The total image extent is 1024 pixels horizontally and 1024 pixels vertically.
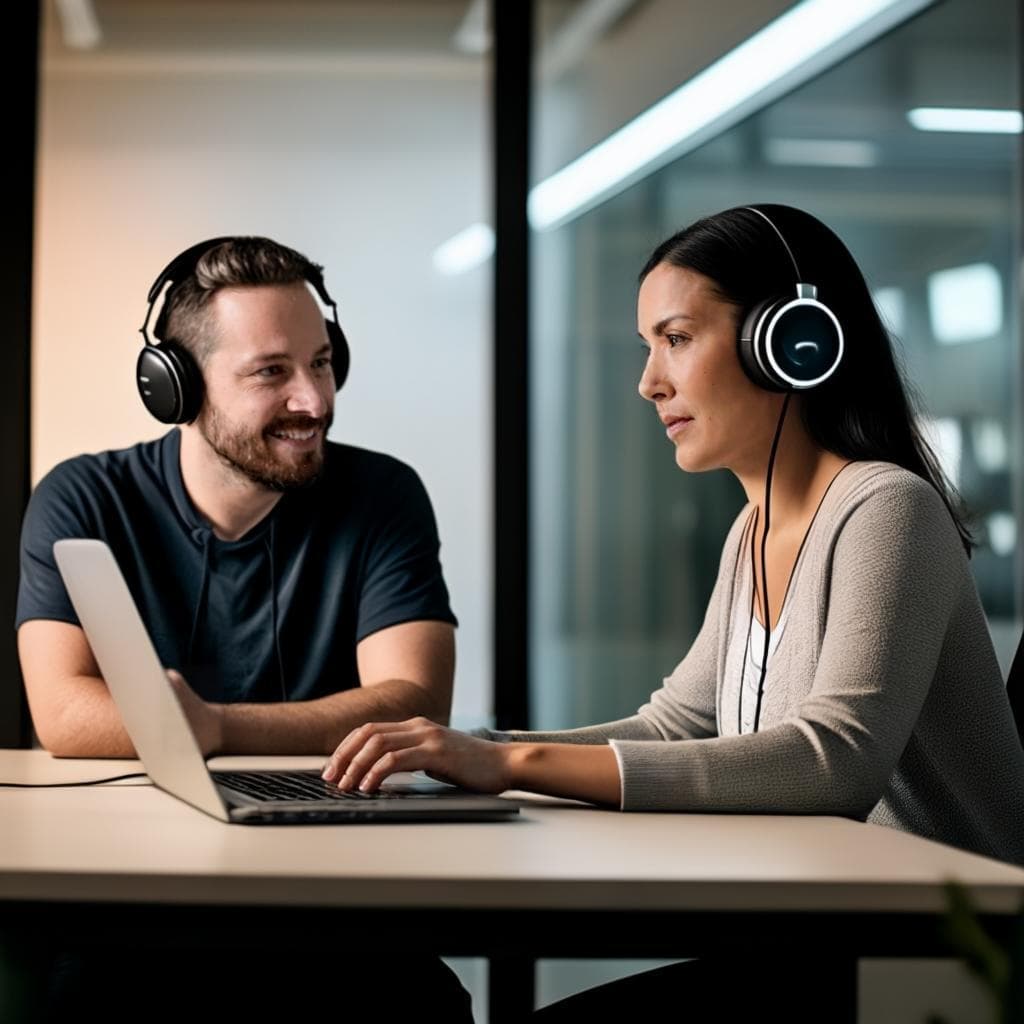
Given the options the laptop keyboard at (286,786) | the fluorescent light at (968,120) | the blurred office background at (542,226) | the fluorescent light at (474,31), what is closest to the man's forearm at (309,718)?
the laptop keyboard at (286,786)

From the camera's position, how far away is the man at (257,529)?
2121mm

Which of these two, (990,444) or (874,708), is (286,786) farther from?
(990,444)

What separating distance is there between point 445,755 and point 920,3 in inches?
104

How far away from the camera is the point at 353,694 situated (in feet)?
6.39

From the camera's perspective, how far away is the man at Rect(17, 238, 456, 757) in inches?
83.5

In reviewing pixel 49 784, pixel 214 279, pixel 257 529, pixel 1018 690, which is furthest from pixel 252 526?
pixel 1018 690

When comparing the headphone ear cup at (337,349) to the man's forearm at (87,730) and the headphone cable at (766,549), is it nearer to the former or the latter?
the man's forearm at (87,730)

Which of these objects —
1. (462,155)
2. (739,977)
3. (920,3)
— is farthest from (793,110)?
(739,977)

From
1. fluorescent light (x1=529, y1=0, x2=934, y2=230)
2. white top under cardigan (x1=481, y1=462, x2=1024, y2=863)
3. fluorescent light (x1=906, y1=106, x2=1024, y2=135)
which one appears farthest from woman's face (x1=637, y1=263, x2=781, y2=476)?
fluorescent light (x1=906, y1=106, x2=1024, y2=135)

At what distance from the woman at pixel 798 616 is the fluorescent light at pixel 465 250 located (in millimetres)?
1247

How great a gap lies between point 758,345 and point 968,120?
6.72 feet

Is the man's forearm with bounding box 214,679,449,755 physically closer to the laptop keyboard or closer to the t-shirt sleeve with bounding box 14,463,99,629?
the laptop keyboard

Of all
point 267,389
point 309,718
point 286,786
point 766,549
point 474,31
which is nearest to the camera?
point 286,786

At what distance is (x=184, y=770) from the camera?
4.09 ft
